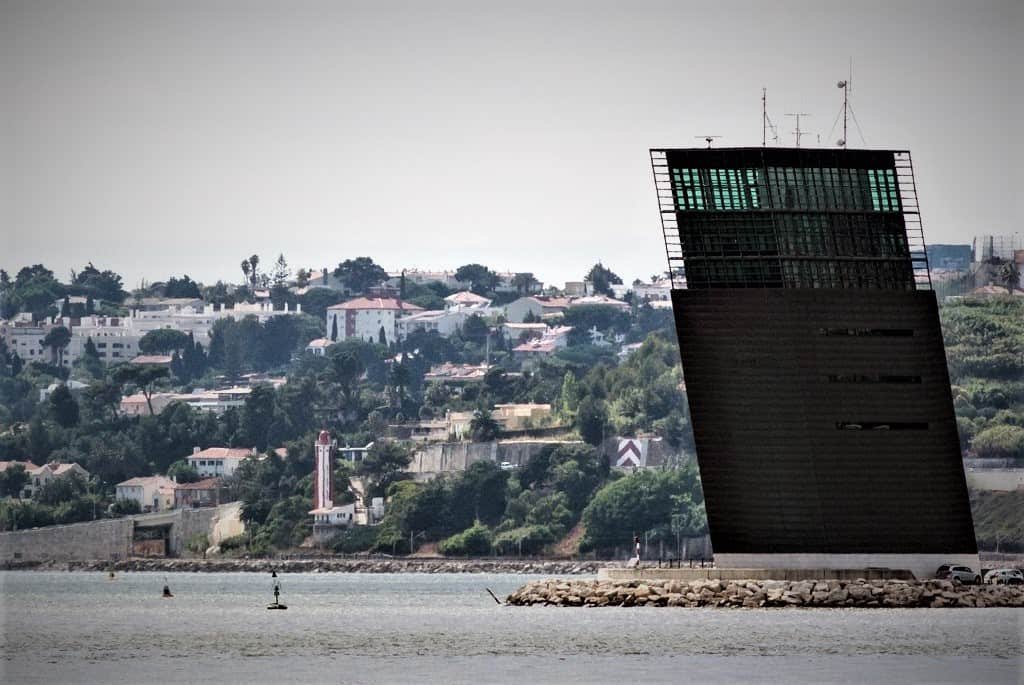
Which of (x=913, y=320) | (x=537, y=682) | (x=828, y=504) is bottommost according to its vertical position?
(x=537, y=682)

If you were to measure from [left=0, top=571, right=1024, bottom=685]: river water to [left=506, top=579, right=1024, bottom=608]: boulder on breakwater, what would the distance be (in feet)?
1.94

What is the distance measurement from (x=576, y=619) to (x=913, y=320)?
20352 mm

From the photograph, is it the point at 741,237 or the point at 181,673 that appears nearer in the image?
the point at 181,673

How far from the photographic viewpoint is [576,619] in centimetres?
11662

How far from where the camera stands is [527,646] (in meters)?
102

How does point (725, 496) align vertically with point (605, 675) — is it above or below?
above

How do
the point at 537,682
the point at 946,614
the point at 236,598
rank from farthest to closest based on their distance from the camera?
the point at 236,598, the point at 946,614, the point at 537,682

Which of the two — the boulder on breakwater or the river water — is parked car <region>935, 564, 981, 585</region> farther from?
the river water

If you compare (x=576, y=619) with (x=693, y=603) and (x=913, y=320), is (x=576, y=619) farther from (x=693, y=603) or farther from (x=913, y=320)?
(x=913, y=320)

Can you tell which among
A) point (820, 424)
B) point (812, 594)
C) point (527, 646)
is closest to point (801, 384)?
point (820, 424)

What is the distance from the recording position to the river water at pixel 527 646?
8912 centimetres

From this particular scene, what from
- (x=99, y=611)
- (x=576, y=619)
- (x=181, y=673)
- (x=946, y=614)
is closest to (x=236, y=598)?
(x=99, y=611)

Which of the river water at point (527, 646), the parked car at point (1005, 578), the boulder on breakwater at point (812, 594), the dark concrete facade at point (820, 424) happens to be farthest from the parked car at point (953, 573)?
the parked car at point (1005, 578)

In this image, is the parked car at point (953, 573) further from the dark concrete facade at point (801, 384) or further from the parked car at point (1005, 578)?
the parked car at point (1005, 578)
